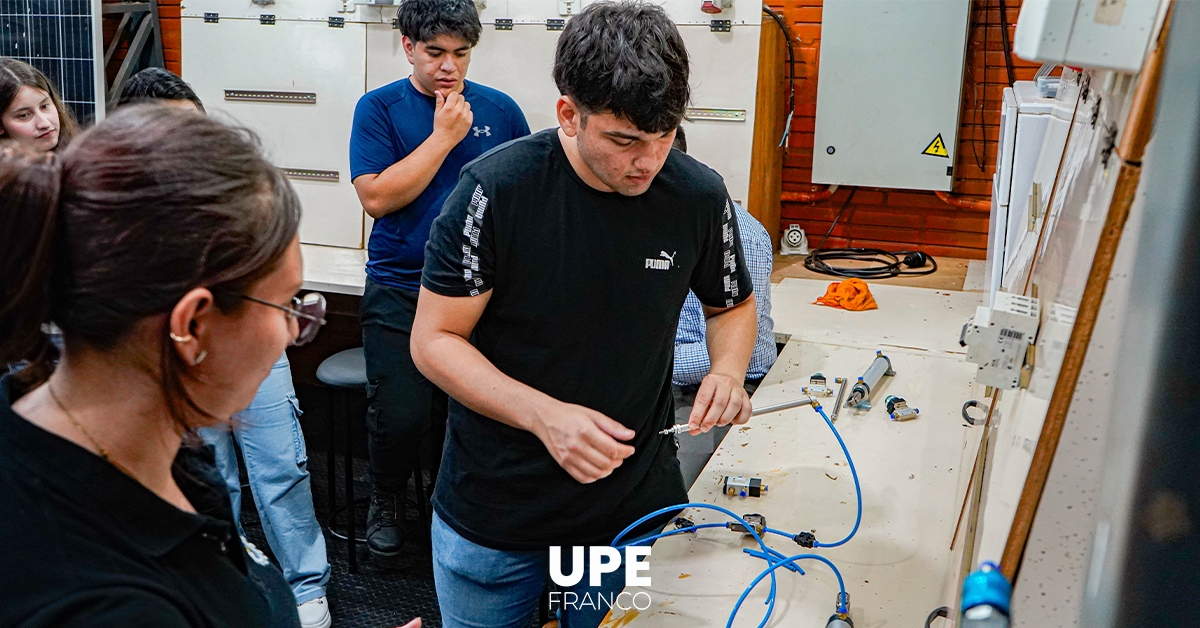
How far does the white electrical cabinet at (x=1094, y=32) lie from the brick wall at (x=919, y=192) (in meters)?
3.42

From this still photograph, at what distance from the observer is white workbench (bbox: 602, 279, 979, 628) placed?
1.32m

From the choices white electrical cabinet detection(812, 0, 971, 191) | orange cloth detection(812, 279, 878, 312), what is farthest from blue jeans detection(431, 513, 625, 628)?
white electrical cabinet detection(812, 0, 971, 191)

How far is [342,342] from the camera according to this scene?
3.54 m

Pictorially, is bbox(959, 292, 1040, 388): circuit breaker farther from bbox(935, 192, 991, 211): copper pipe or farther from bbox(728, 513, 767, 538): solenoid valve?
bbox(935, 192, 991, 211): copper pipe

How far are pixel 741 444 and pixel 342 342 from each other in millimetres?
2141

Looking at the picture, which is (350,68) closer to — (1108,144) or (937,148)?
(937,148)

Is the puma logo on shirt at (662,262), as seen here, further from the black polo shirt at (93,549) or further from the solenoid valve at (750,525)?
the black polo shirt at (93,549)

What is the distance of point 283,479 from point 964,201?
10.4 feet

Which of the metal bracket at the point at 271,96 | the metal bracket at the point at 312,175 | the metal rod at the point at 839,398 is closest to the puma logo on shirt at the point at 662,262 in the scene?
the metal rod at the point at 839,398

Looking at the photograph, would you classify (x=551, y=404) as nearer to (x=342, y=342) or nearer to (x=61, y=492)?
(x=61, y=492)

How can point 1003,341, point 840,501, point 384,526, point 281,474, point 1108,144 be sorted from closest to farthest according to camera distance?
point 1108,144
point 1003,341
point 840,501
point 281,474
point 384,526

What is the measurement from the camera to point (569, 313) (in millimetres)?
1295

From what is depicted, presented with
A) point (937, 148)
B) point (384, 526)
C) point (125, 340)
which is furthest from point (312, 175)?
point (125, 340)

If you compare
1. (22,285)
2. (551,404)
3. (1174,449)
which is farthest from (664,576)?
(22,285)
